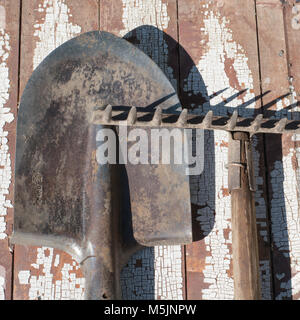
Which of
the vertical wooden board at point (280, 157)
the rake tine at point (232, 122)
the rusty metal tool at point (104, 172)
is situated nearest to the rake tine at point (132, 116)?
the rusty metal tool at point (104, 172)

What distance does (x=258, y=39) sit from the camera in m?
1.53

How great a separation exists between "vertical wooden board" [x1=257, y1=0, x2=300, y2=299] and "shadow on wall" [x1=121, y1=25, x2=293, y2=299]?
14 millimetres

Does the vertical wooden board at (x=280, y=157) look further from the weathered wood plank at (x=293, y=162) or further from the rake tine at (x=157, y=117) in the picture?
the rake tine at (x=157, y=117)

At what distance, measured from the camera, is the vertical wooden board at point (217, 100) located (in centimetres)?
139

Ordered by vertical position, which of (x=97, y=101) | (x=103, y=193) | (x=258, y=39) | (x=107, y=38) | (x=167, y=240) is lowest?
(x=167, y=240)

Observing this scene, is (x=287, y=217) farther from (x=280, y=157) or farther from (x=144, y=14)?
(x=144, y=14)

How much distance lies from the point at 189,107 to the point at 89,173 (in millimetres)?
474

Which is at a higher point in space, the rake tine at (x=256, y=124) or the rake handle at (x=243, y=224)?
the rake tine at (x=256, y=124)

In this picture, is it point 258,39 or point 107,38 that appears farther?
point 258,39

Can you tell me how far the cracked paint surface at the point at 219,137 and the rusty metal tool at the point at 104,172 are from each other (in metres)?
0.15

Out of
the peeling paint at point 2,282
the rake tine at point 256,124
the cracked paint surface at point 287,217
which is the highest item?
the rake tine at point 256,124

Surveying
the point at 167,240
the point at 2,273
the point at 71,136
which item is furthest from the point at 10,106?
the point at 167,240

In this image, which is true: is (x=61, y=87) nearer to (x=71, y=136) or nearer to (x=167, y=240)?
(x=71, y=136)

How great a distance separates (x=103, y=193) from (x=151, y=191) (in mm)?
169
